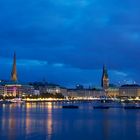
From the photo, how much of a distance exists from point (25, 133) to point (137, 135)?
7671 mm

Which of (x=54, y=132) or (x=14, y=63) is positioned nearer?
(x=54, y=132)

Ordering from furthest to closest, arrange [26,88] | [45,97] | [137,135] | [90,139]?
1. [26,88]
2. [45,97]
3. [137,135]
4. [90,139]

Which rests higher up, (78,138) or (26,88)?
(26,88)

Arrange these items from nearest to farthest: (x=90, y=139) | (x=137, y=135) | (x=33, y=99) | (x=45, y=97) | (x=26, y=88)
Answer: (x=90, y=139) < (x=137, y=135) < (x=33, y=99) < (x=45, y=97) < (x=26, y=88)

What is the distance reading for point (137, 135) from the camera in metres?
32.6

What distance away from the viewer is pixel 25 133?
3281cm

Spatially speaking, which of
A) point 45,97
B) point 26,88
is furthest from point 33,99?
point 26,88

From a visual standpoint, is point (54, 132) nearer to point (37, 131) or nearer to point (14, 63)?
point (37, 131)

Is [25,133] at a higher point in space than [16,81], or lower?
lower

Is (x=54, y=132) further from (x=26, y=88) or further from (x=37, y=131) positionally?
(x=26, y=88)

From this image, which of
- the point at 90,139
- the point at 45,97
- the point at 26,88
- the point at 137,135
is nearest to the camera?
the point at 90,139

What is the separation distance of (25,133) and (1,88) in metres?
150

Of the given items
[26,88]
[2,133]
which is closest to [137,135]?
[2,133]

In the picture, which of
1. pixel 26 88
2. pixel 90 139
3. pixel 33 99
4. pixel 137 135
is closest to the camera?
pixel 90 139
